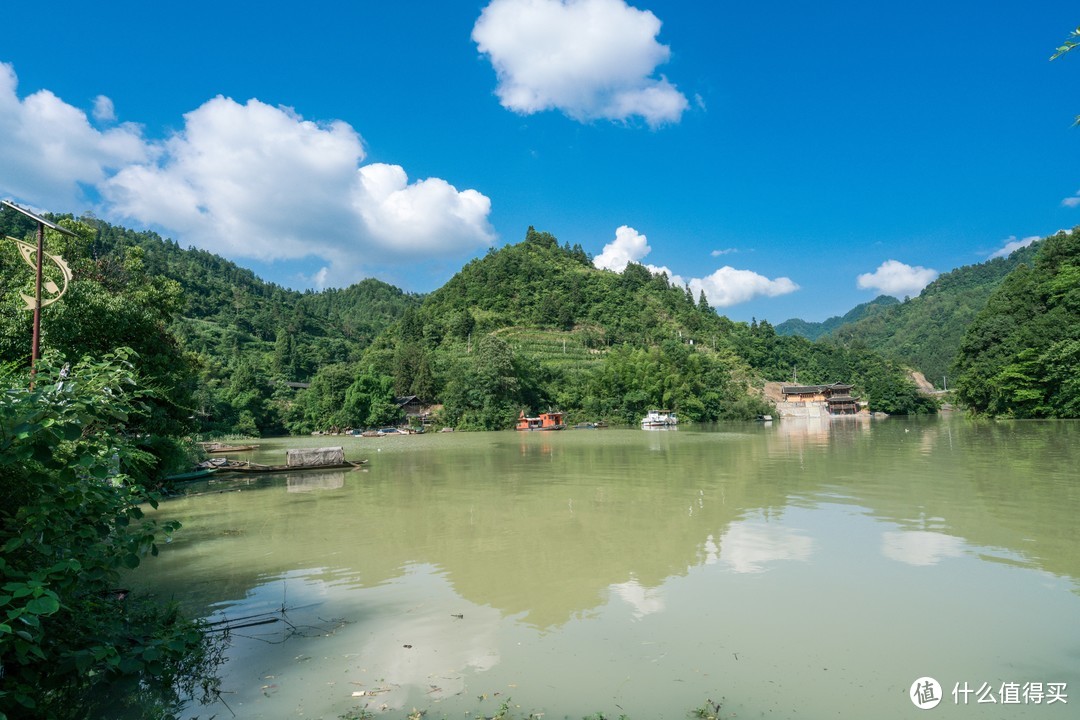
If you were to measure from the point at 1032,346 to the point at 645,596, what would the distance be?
52773 millimetres

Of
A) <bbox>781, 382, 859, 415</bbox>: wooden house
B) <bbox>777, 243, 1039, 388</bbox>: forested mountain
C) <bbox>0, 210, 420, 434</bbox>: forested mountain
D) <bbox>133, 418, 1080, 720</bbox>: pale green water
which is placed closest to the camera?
<bbox>133, 418, 1080, 720</bbox>: pale green water

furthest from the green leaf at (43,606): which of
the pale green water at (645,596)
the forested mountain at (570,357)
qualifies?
the forested mountain at (570,357)

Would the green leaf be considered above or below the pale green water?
above

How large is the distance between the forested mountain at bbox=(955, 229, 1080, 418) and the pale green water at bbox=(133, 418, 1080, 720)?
3516cm

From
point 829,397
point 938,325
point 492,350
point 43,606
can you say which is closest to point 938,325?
point 938,325

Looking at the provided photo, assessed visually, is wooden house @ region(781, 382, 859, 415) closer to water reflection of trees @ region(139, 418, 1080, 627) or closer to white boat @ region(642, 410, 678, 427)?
white boat @ region(642, 410, 678, 427)

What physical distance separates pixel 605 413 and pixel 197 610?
66.1m
